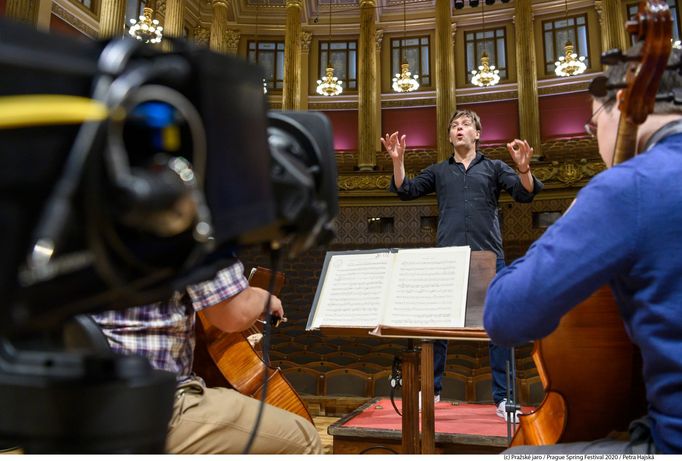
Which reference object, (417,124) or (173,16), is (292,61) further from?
(417,124)

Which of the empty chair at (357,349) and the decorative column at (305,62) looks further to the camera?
the decorative column at (305,62)

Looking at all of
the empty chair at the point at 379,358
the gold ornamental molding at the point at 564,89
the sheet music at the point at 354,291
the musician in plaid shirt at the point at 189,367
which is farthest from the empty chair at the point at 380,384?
the gold ornamental molding at the point at 564,89

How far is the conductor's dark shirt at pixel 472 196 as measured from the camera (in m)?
3.50

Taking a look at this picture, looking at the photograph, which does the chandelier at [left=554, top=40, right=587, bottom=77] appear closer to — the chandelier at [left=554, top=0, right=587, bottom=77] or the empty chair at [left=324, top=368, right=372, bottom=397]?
the chandelier at [left=554, top=0, right=587, bottom=77]

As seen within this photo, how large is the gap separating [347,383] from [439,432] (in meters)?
3.13

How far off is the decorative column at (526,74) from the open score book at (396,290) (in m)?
12.5

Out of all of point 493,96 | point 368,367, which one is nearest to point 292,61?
point 493,96

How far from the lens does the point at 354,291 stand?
2176 mm

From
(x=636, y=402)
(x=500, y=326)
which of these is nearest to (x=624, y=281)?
(x=500, y=326)

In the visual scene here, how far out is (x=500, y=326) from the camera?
1.12 m

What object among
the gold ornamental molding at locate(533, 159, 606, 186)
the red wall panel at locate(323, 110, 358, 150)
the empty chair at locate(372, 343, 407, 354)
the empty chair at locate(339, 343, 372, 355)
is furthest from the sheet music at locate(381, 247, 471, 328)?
the red wall panel at locate(323, 110, 358, 150)

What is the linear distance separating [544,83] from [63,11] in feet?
40.0

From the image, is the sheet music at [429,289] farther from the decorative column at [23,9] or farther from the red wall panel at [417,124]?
the red wall panel at [417,124]

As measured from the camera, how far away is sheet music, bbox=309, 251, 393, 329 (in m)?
2.09
